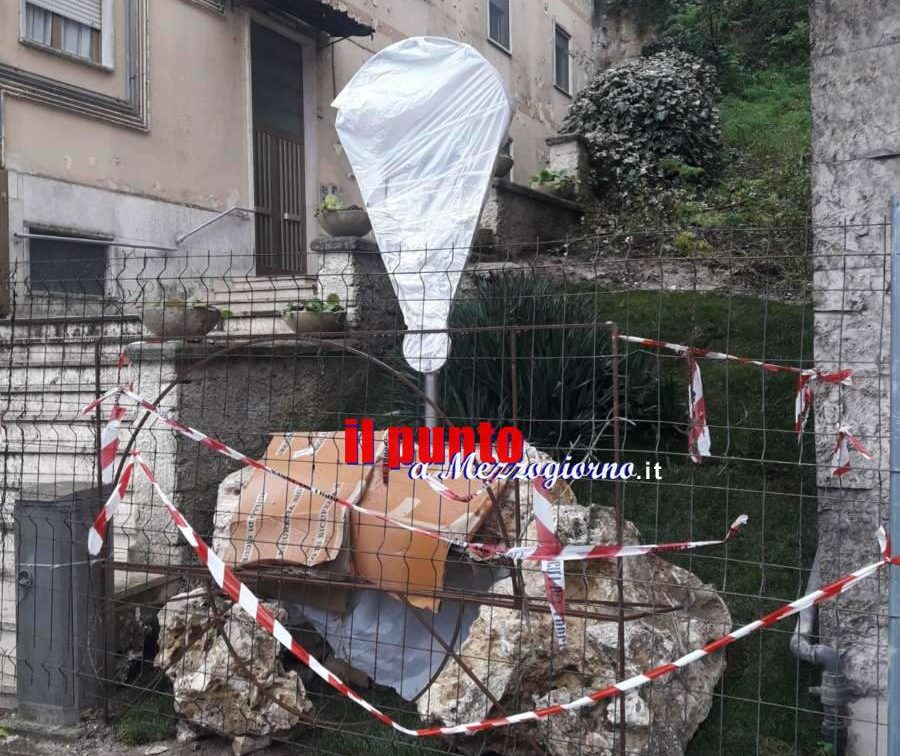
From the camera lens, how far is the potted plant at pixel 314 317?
18.2ft

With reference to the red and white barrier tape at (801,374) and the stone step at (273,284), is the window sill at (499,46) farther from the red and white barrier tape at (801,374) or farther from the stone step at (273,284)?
the red and white barrier tape at (801,374)

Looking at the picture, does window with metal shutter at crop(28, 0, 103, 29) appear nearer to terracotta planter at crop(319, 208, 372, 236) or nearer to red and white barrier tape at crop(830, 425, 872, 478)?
terracotta planter at crop(319, 208, 372, 236)

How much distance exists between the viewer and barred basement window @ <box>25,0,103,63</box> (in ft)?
23.6

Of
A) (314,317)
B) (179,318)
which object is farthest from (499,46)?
(179,318)

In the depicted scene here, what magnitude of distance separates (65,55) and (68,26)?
347 millimetres

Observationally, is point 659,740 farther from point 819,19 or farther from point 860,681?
point 819,19

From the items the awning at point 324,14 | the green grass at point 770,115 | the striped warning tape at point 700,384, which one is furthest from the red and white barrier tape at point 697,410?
the green grass at point 770,115

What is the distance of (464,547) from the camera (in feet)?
11.7

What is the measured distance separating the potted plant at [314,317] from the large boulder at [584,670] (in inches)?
96.9

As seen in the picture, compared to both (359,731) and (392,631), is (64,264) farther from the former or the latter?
(359,731)

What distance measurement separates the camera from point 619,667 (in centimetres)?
311

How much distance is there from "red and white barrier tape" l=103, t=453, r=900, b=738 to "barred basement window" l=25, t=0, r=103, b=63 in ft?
16.4

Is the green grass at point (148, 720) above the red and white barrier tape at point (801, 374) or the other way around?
the other way around

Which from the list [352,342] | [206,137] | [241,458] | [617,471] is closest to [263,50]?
[206,137]
